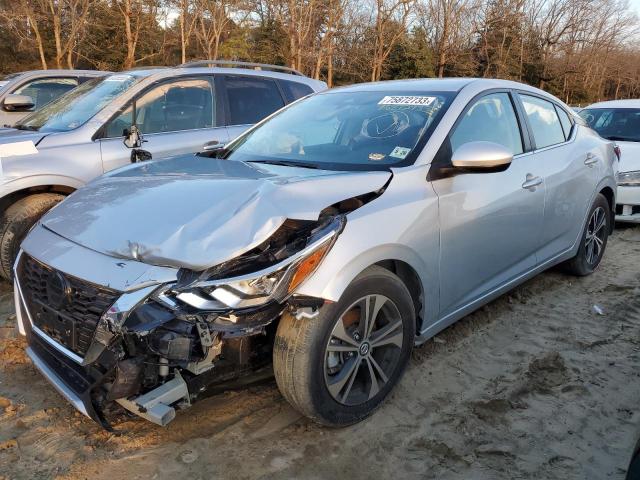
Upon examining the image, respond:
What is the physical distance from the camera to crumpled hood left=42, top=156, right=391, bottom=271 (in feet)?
7.90

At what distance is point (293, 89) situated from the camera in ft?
21.3

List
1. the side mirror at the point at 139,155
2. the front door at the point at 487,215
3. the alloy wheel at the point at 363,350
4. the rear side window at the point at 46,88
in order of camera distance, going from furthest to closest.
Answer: the rear side window at the point at 46,88 → the side mirror at the point at 139,155 → the front door at the point at 487,215 → the alloy wheel at the point at 363,350

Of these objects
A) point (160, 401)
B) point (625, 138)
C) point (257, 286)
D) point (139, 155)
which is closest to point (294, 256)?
point (257, 286)

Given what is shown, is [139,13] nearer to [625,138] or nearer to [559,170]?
[625,138]

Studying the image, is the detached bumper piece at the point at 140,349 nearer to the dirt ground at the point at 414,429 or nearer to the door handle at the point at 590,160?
the dirt ground at the point at 414,429

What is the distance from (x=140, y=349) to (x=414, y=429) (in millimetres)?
1444

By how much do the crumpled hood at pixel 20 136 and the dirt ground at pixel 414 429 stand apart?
1.84m

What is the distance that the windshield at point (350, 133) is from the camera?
3213 millimetres

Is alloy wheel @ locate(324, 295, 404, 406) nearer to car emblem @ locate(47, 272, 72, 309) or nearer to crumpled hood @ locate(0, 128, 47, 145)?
car emblem @ locate(47, 272, 72, 309)

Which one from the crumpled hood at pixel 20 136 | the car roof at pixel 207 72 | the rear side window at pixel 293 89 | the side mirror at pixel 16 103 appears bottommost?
the crumpled hood at pixel 20 136

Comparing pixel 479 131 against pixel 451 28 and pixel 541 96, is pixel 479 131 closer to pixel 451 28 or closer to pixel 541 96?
pixel 541 96

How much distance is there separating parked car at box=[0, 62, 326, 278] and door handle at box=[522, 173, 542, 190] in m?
2.29

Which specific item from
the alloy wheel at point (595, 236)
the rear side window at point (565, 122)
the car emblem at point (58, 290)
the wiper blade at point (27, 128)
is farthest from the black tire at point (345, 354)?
the wiper blade at point (27, 128)

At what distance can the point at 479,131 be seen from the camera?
359 centimetres
